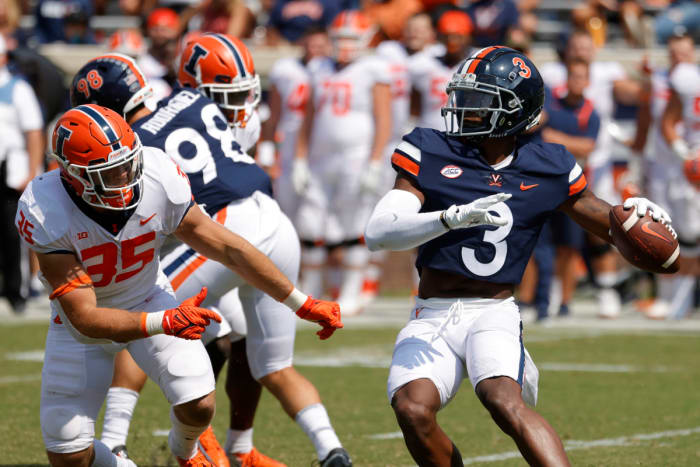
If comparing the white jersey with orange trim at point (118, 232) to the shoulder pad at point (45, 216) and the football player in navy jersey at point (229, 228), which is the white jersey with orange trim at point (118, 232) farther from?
the football player in navy jersey at point (229, 228)

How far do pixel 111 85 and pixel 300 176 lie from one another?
5.25 metres

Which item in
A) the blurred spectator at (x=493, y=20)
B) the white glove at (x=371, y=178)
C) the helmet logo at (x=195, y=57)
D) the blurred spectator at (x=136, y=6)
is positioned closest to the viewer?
the helmet logo at (x=195, y=57)

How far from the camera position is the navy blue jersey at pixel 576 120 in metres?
9.65

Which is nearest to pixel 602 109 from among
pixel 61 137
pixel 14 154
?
pixel 14 154

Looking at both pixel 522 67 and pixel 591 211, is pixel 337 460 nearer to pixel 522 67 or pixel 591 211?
pixel 591 211

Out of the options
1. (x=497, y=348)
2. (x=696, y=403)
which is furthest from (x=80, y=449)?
(x=696, y=403)

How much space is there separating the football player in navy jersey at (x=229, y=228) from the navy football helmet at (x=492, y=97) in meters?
1.05

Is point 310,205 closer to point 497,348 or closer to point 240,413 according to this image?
point 240,413

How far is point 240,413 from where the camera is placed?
4.98 metres

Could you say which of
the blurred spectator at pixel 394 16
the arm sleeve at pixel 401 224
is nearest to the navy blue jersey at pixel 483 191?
the arm sleeve at pixel 401 224

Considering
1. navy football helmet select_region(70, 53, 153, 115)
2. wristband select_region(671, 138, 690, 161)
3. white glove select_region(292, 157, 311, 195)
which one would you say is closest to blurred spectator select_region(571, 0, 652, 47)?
wristband select_region(671, 138, 690, 161)

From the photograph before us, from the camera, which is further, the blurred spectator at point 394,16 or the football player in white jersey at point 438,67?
the blurred spectator at point 394,16

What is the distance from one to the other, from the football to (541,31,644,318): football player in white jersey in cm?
570

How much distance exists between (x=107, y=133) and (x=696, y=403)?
12.0ft
